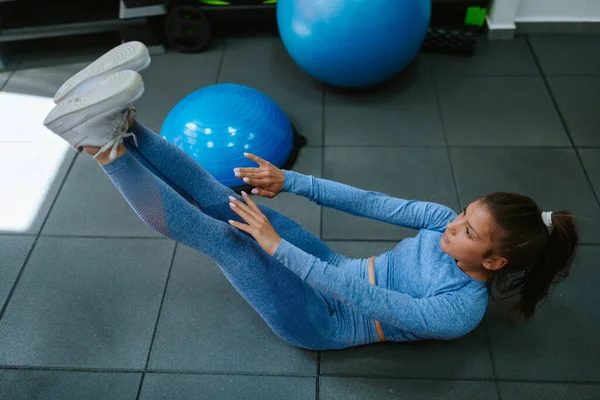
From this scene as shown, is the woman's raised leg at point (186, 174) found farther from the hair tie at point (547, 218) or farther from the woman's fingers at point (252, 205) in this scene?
the hair tie at point (547, 218)

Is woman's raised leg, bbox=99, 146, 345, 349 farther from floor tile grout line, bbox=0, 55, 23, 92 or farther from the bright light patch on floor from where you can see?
floor tile grout line, bbox=0, 55, 23, 92

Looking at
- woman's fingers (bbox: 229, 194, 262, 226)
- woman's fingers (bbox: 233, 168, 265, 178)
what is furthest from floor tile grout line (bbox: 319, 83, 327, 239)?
woman's fingers (bbox: 229, 194, 262, 226)

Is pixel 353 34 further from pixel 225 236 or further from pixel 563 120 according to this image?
pixel 225 236

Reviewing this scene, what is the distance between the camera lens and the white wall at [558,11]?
286cm

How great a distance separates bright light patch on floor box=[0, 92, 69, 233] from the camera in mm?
2131

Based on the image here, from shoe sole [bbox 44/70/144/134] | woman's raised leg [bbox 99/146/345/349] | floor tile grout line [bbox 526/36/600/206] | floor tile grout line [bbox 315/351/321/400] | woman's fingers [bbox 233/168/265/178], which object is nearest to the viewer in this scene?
shoe sole [bbox 44/70/144/134]

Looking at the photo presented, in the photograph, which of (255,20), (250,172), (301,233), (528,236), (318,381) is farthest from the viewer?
(255,20)

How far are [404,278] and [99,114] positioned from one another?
958 mm

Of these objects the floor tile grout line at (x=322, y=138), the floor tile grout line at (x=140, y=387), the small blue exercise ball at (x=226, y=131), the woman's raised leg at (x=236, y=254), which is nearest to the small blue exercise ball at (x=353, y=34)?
the floor tile grout line at (x=322, y=138)

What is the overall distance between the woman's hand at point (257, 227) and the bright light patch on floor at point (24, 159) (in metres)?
1.38

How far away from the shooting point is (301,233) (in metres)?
1.45

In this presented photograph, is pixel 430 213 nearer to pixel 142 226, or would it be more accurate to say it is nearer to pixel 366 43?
pixel 366 43

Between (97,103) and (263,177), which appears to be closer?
(97,103)

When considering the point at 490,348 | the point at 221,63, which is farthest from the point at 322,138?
the point at 490,348
